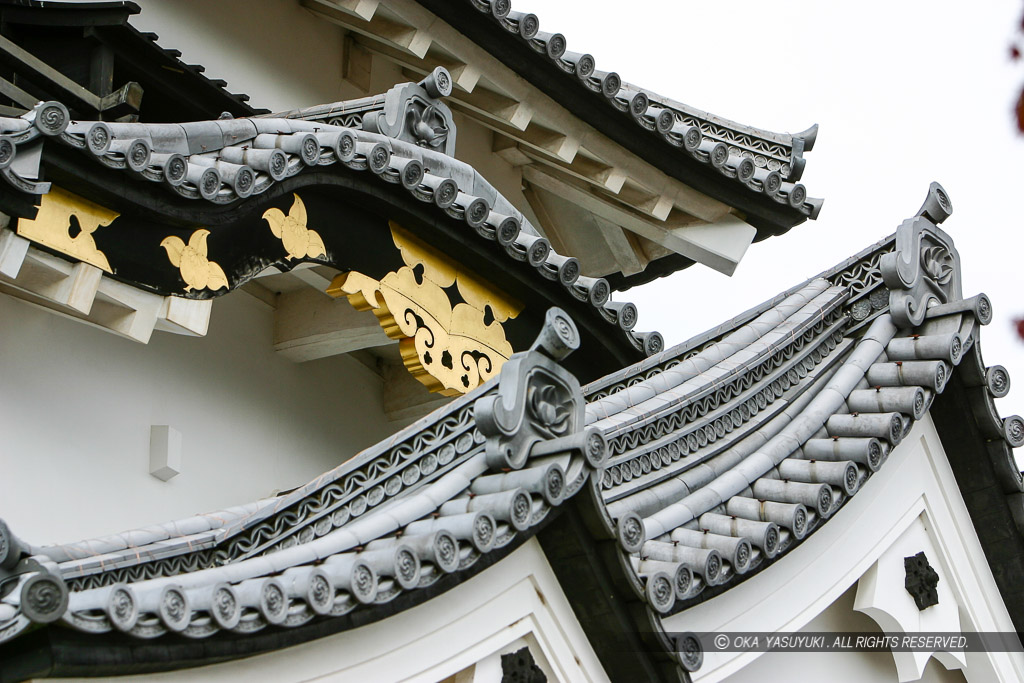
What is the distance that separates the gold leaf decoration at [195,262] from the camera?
7.12 meters

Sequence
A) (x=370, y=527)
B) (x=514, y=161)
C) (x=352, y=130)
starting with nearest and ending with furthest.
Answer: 1. (x=370, y=527)
2. (x=352, y=130)
3. (x=514, y=161)

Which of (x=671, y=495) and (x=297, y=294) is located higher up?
(x=297, y=294)

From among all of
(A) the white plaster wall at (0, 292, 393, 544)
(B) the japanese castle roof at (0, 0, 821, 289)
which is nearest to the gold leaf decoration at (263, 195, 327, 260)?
(B) the japanese castle roof at (0, 0, 821, 289)

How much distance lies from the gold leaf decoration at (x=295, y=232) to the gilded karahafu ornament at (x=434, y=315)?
0.33 m

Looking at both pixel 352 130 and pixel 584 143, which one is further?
pixel 584 143

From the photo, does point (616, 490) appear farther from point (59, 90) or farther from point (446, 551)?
point (59, 90)

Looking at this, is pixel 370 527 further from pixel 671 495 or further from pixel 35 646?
pixel 671 495

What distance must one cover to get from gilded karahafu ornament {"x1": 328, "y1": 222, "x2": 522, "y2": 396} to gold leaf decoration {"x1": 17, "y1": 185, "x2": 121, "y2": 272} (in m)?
1.78

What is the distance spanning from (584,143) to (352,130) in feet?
11.4

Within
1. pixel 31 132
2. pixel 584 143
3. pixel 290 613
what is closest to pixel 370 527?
pixel 290 613

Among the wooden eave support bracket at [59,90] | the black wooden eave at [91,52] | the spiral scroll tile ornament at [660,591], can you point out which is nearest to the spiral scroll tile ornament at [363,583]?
the spiral scroll tile ornament at [660,591]

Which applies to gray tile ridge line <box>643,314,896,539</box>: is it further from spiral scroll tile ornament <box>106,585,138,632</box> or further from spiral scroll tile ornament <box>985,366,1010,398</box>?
spiral scroll tile ornament <box>106,585,138,632</box>

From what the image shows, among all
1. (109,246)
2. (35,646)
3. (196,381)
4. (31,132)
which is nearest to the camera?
(35,646)

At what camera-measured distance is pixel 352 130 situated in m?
8.12
